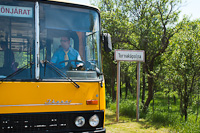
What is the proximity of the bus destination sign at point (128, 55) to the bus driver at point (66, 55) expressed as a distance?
4822 mm

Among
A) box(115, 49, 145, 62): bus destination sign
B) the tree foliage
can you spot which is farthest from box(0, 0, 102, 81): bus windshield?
the tree foliage

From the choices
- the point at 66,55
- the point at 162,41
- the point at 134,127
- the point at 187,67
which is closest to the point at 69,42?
the point at 66,55

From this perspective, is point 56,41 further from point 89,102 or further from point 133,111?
point 133,111

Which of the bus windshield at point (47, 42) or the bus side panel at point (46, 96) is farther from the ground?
the bus windshield at point (47, 42)

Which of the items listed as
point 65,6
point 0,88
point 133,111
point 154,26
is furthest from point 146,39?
point 0,88

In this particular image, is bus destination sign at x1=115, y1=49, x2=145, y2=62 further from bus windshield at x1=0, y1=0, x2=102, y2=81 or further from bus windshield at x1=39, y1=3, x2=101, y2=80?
bus windshield at x1=0, y1=0, x2=102, y2=81

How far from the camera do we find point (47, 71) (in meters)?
3.92

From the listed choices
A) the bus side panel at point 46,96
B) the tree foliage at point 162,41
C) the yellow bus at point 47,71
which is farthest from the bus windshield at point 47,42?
the tree foliage at point 162,41

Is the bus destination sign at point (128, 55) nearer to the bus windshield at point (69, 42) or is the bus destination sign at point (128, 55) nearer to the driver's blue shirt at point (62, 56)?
the bus windshield at point (69, 42)

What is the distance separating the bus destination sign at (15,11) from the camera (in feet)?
12.7

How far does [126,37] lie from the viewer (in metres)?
13.0

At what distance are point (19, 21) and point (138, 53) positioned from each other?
→ 5.98 meters

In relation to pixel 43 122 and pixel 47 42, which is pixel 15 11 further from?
pixel 43 122

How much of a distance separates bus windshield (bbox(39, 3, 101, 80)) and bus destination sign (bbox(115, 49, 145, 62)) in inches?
178
